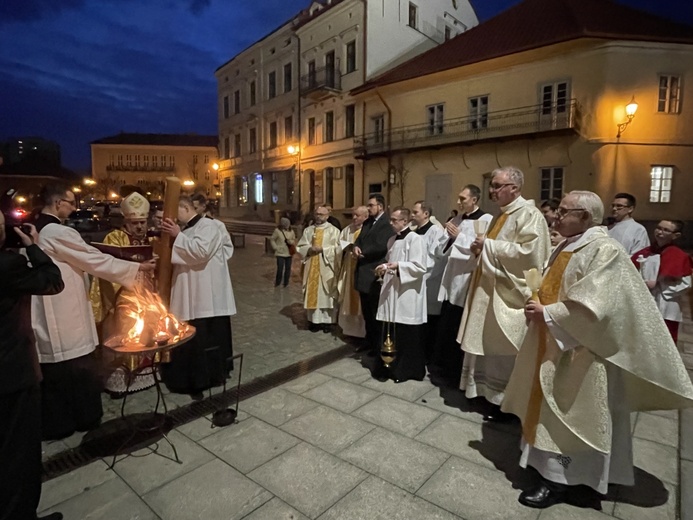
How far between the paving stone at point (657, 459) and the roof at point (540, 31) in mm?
17198

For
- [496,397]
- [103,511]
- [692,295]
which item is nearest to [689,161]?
[692,295]

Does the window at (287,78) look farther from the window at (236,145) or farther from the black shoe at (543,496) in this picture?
the black shoe at (543,496)

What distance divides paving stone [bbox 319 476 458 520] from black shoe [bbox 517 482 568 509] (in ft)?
1.67

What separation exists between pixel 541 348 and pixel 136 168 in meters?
64.0

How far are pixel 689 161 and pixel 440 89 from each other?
10644 mm

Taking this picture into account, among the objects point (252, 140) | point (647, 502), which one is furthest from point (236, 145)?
point (647, 502)

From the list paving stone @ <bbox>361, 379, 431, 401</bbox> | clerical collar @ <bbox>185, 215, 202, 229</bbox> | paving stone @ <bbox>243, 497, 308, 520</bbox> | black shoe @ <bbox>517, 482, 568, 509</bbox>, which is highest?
clerical collar @ <bbox>185, 215, 202, 229</bbox>

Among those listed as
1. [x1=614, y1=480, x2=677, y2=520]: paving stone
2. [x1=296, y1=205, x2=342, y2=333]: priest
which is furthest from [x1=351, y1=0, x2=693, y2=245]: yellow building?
[x1=614, y1=480, x2=677, y2=520]: paving stone

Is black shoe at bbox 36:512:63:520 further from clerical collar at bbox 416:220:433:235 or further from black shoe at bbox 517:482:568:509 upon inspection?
clerical collar at bbox 416:220:433:235

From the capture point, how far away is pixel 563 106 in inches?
668

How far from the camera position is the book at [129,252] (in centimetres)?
390

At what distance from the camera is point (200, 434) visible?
3.62m

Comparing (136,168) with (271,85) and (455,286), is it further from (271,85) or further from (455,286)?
(455,286)

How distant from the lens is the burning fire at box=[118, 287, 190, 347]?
3064mm
